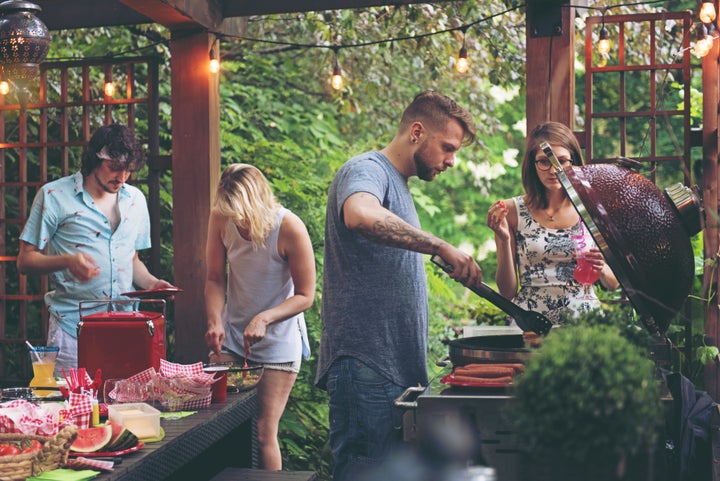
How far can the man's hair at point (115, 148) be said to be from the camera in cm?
382

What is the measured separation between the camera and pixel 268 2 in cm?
512

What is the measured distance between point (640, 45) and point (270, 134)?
343 centimetres

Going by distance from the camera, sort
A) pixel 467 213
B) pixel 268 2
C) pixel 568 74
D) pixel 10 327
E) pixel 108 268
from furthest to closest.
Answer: pixel 467 213
pixel 10 327
pixel 268 2
pixel 568 74
pixel 108 268

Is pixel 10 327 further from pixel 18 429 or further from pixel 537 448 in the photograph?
pixel 537 448

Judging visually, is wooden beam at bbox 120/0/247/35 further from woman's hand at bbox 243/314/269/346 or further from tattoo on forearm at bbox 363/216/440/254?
tattoo on forearm at bbox 363/216/440/254

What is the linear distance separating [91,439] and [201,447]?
47 cm

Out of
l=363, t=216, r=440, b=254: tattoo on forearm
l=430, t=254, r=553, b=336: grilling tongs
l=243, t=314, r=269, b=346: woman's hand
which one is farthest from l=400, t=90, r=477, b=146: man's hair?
l=243, t=314, r=269, b=346: woman's hand

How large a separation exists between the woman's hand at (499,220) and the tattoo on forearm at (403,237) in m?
0.54

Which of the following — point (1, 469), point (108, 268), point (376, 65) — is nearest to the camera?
point (1, 469)

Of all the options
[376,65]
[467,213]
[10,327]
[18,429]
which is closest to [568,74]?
[18,429]

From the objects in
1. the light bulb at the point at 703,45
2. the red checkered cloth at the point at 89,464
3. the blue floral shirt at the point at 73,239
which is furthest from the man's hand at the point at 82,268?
the light bulb at the point at 703,45

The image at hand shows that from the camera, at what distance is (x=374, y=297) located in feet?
9.95

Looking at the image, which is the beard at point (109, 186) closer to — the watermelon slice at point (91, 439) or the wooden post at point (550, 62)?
the watermelon slice at point (91, 439)

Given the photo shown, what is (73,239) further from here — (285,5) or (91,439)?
(91,439)
